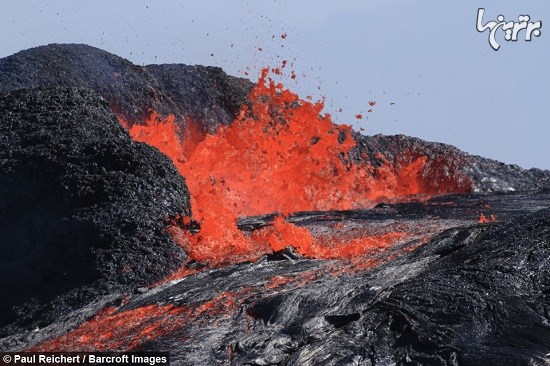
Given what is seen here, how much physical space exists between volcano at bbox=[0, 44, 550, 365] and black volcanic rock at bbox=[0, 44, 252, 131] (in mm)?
68

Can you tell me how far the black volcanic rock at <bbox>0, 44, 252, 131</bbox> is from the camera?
2253cm

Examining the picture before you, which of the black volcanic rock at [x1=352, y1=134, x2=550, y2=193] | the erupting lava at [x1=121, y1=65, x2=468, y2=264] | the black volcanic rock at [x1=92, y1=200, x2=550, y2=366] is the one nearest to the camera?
the black volcanic rock at [x1=92, y1=200, x2=550, y2=366]

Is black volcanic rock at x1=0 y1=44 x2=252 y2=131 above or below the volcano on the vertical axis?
above

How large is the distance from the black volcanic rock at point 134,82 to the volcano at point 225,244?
0.07m

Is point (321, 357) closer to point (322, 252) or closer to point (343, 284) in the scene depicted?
point (343, 284)

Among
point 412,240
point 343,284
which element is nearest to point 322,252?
point 412,240

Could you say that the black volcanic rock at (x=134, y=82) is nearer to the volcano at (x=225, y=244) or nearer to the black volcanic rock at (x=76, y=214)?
the volcano at (x=225, y=244)

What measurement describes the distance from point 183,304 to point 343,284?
1.89m

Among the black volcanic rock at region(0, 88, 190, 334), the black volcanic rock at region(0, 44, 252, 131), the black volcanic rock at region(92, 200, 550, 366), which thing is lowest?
the black volcanic rock at region(92, 200, 550, 366)

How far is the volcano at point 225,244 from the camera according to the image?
328 inches

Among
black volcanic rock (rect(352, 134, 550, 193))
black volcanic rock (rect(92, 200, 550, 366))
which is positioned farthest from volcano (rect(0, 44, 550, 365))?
black volcanic rock (rect(352, 134, 550, 193))

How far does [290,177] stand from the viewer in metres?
23.4

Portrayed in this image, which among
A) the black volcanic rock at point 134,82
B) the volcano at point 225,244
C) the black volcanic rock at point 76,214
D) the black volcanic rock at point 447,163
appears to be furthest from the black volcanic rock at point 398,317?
the black volcanic rock at point 447,163

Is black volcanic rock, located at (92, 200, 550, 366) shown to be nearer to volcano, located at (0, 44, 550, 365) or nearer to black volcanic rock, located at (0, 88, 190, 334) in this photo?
volcano, located at (0, 44, 550, 365)
